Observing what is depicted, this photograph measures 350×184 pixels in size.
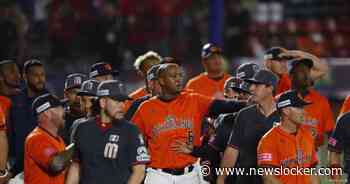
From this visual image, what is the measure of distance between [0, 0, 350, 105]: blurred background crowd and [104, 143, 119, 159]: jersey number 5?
1013cm

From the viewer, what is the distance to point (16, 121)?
10922 mm

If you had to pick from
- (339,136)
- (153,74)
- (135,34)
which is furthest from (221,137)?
(135,34)

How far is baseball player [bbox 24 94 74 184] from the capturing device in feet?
29.5

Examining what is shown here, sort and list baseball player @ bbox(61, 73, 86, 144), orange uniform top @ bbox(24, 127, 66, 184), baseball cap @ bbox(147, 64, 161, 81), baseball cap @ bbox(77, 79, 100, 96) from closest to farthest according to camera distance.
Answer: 1. orange uniform top @ bbox(24, 127, 66, 184)
2. baseball cap @ bbox(77, 79, 100, 96)
3. baseball cap @ bbox(147, 64, 161, 81)
4. baseball player @ bbox(61, 73, 86, 144)

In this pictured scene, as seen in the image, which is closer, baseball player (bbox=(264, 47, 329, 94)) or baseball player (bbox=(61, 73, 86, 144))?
baseball player (bbox=(61, 73, 86, 144))

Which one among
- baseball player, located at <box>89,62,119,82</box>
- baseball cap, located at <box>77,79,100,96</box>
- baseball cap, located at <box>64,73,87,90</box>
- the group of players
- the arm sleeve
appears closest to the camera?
the group of players

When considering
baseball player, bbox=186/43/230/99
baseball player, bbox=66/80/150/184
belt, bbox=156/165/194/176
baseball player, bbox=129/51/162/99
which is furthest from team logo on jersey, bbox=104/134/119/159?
baseball player, bbox=186/43/230/99

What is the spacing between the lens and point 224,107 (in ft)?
32.7

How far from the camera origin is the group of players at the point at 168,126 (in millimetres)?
8703

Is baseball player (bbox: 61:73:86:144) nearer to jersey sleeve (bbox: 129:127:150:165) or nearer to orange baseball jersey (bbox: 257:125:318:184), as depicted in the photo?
jersey sleeve (bbox: 129:127:150:165)

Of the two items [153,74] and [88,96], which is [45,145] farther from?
[153,74]

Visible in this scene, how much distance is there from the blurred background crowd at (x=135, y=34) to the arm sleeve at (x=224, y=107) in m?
8.56

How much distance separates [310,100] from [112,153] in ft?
11.7

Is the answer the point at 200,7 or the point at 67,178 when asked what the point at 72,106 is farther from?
the point at 200,7
